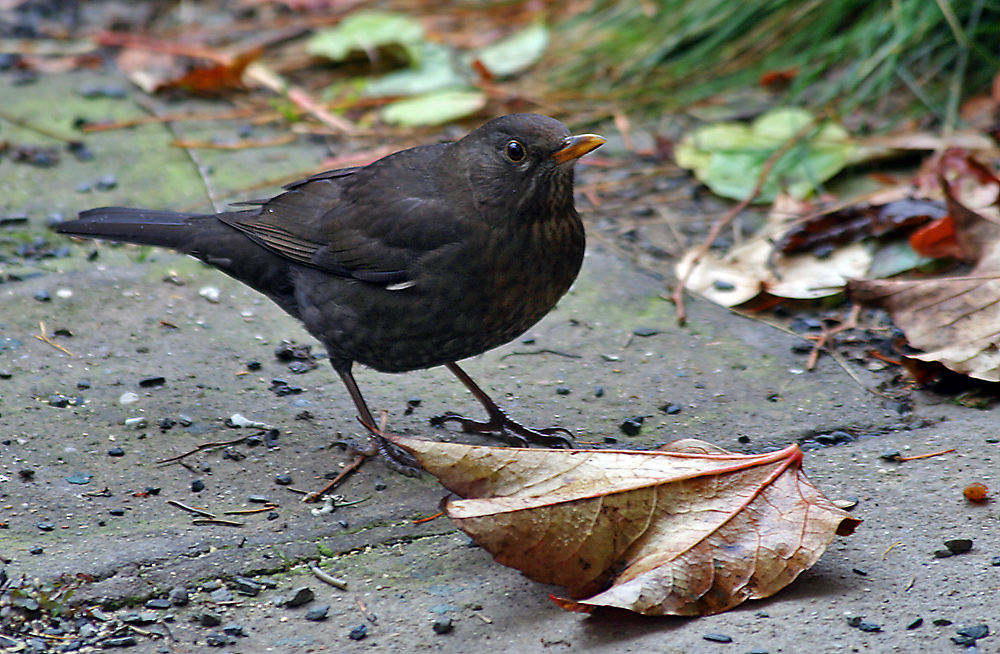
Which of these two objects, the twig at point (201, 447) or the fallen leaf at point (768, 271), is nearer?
the twig at point (201, 447)

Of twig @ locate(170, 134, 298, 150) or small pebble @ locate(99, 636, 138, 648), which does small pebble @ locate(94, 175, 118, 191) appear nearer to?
twig @ locate(170, 134, 298, 150)

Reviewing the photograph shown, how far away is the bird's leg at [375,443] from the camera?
3.47 meters

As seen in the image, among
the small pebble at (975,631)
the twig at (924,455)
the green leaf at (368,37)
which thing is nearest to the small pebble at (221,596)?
the small pebble at (975,631)

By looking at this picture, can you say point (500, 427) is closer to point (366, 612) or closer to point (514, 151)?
point (514, 151)

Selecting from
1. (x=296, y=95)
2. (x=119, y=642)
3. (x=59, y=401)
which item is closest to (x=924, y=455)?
(x=119, y=642)

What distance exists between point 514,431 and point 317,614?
4.01ft

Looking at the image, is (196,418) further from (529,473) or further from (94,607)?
(529,473)

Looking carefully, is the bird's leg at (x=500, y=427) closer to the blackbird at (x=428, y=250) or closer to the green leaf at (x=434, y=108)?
the blackbird at (x=428, y=250)

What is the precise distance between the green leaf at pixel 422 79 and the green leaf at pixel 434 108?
0.23m

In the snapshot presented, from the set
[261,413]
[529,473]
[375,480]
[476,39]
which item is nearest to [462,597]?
[529,473]

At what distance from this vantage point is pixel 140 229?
4.00 metres

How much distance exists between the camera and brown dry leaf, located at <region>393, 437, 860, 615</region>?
256cm

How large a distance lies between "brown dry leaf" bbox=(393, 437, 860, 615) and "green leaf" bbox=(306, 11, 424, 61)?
178 inches

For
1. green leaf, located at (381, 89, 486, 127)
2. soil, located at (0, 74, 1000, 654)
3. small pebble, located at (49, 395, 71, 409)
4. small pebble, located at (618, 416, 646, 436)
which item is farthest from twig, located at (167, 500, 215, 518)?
green leaf, located at (381, 89, 486, 127)
